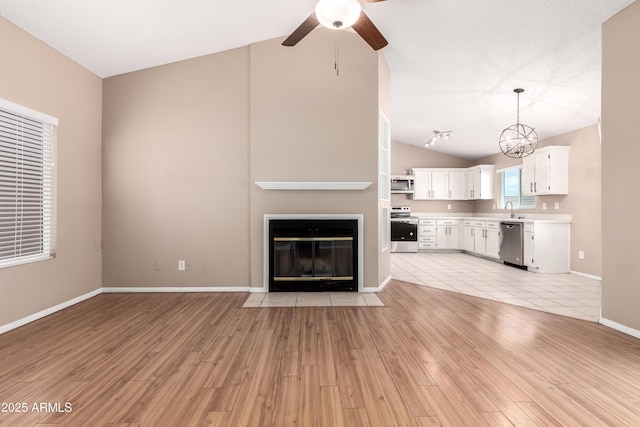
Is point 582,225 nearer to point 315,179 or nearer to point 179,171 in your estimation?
point 315,179

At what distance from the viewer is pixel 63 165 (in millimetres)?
3711

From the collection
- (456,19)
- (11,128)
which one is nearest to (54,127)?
(11,128)

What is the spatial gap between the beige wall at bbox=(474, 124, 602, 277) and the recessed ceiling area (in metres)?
0.40

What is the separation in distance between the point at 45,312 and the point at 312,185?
10.5 ft

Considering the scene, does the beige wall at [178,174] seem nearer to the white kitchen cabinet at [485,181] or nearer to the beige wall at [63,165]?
the beige wall at [63,165]

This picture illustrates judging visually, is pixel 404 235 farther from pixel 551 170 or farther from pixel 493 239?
pixel 551 170

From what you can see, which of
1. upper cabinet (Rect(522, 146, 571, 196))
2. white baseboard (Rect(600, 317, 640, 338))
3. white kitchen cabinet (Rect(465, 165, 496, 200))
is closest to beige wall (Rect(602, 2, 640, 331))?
white baseboard (Rect(600, 317, 640, 338))

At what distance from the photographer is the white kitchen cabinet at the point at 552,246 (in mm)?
5691

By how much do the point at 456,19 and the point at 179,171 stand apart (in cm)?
371

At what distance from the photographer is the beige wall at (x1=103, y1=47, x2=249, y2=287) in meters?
4.37

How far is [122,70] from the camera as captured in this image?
4.27 meters

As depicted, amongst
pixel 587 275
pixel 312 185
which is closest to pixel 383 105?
pixel 312 185

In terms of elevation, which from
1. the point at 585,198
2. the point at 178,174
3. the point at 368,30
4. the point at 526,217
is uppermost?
the point at 368,30

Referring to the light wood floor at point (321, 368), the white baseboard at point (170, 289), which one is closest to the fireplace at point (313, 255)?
the white baseboard at point (170, 289)
